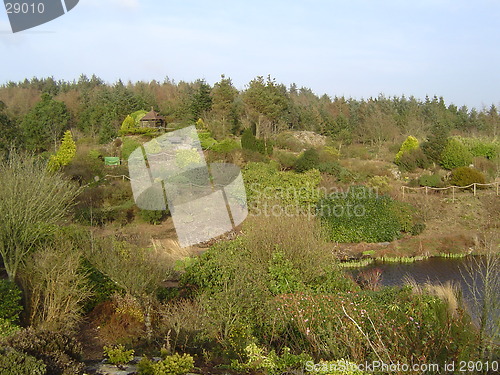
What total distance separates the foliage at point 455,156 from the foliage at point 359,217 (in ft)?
31.4

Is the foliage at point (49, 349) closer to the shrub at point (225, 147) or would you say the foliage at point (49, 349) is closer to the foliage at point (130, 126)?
the shrub at point (225, 147)

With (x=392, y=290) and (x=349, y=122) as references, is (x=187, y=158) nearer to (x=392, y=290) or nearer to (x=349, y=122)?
(x=392, y=290)

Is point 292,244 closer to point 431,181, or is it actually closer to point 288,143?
point 431,181

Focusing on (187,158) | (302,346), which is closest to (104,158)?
(187,158)

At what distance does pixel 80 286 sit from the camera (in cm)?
955

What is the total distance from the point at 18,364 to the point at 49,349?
2.20ft

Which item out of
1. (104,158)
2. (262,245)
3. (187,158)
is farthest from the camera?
(104,158)

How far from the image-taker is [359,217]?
18.7m

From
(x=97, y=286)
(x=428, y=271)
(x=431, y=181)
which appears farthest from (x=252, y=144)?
(x=97, y=286)

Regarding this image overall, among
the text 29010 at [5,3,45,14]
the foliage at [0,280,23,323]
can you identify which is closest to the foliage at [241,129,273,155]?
the foliage at [0,280,23,323]

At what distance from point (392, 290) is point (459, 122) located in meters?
41.5
